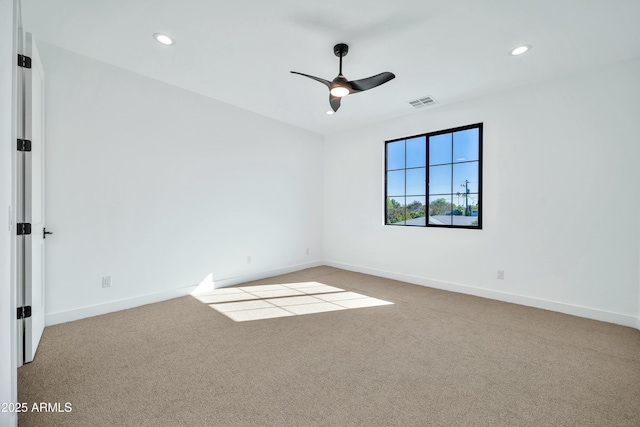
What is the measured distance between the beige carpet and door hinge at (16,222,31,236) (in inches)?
39.3

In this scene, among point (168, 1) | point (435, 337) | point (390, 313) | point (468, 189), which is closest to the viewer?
point (168, 1)

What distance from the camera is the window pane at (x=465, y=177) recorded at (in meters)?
4.16

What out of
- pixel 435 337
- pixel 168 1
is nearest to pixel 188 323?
pixel 435 337

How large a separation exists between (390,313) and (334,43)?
291cm

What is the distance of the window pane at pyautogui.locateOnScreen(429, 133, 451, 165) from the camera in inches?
174

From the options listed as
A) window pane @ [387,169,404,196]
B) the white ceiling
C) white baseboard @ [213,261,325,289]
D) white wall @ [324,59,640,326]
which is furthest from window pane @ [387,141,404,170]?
white baseboard @ [213,261,325,289]

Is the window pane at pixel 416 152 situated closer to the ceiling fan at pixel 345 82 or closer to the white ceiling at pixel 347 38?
the white ceiling at pixel 347 38

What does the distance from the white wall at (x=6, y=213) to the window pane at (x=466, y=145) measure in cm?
457

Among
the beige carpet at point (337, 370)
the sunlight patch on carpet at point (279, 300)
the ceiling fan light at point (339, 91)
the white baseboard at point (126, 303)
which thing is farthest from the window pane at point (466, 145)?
the white baseboard at point (126, 303)

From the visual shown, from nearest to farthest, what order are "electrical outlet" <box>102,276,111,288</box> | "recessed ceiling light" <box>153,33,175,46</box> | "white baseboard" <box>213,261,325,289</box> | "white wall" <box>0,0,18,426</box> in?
"white wall" <box>0,0,18,426</box> → "recessed ceiling light" <box>153,33,175,46</box> → "electrical outlet" <box>102,276,111,288</box> → "white baseboard" <box>213,261,325,289</box>

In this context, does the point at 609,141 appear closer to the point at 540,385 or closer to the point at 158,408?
the point at 540,385

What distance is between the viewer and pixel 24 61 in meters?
2.25

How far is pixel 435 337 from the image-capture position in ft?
8.98

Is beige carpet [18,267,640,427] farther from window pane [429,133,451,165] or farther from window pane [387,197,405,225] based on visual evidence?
window pane [429,133,451,165]
